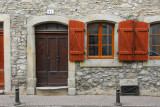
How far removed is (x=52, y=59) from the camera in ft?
23.4

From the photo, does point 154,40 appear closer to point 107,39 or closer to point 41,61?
point 107,39

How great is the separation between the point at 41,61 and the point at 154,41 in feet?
15.5

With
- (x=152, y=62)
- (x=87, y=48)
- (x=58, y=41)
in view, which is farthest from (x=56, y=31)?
(x=152, y=62)

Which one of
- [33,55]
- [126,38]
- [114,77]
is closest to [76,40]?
[33,55]

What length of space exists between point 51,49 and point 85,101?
2.50 meters

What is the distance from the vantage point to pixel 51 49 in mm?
7102

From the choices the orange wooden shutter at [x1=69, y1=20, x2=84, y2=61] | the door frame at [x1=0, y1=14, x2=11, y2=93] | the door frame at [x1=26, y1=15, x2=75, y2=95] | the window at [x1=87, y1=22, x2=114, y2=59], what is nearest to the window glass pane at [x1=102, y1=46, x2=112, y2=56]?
the window at [x1=87, y1=22, x2=114, y2=59]

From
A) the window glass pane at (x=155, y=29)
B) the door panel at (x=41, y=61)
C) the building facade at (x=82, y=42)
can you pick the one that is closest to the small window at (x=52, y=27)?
the building facade at (x=82, y=42)

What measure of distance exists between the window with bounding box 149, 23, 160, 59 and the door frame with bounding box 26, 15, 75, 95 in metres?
3.31

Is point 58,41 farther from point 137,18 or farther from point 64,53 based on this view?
point 137,18

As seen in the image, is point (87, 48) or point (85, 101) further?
point (87, 48)

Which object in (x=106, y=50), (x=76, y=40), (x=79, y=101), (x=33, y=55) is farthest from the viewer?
(x=106, y=50)

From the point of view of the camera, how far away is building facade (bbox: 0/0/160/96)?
679 cm

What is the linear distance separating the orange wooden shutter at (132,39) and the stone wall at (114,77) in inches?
15.1
